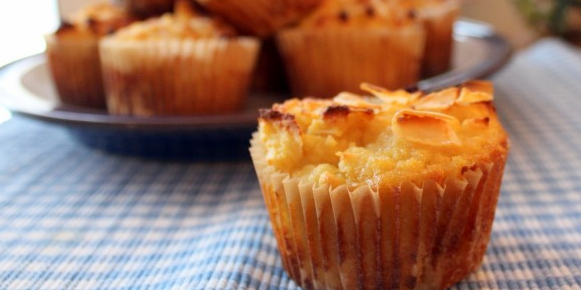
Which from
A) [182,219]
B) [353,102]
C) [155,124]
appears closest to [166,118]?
[155,124]

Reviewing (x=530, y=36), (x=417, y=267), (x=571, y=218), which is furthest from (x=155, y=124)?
(x=530, y=36)

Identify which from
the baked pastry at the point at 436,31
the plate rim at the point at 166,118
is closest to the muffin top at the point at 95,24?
the plate rim at the point at 166,118

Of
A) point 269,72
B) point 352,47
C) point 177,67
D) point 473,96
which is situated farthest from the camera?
point 269,72

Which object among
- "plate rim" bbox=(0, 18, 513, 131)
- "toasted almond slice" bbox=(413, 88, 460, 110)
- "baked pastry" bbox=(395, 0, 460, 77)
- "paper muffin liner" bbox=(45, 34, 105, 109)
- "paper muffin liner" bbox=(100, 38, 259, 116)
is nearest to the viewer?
"toasted almond slice" bbox=(413, 88, 460, 110)

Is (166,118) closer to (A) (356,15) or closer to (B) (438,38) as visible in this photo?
(A) (356,15)

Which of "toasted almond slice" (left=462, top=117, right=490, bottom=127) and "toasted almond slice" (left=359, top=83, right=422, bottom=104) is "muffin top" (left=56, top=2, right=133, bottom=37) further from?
"toasted almond slice" (left=462, top=117, right=490, bottom=127)

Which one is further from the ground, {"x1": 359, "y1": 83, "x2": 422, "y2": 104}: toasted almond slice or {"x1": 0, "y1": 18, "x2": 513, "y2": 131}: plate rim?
{"x1": 359, "y1": 83, "x2": 422, "y2": 104}: toasted almond slice

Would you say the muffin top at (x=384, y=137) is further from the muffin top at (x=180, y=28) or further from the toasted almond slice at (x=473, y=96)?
the muffin top at (x=180, y=28)

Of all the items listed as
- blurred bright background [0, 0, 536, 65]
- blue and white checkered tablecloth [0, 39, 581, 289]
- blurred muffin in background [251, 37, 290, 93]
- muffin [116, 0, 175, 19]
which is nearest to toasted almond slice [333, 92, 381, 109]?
blue and white checkered tablecloth [0, 39, 581, 289]
